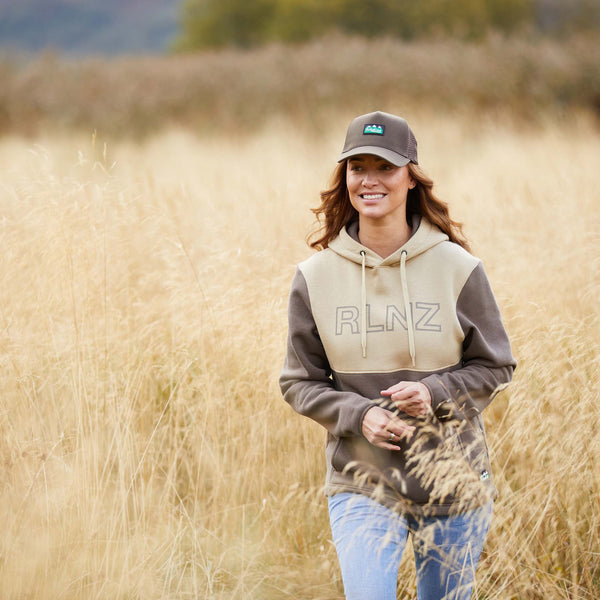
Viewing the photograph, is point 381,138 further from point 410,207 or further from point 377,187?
point 410,207

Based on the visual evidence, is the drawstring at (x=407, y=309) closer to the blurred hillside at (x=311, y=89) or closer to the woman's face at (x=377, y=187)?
the woman's face at (x=377, y=187)

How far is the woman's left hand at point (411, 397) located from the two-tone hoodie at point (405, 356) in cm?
4

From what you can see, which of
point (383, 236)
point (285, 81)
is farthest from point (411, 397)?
point (285, 81)

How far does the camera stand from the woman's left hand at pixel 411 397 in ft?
6.32

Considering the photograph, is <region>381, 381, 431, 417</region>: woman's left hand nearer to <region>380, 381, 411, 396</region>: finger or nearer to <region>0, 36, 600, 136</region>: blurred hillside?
<region>380, 381, 411, 396</region>: finger

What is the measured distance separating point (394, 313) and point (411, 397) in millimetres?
268

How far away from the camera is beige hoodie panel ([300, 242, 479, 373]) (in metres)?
2.05

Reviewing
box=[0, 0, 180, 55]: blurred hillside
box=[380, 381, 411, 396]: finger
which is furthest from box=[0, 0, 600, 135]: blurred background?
box=[0, 0, 180, 55]: blurred hillside

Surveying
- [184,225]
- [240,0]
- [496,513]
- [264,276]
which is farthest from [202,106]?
[240,0]

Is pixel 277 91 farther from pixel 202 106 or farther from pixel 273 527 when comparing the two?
pixel 273 527

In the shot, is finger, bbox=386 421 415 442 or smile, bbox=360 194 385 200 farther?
smile, bbox=360 194 385 200

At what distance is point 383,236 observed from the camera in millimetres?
2193

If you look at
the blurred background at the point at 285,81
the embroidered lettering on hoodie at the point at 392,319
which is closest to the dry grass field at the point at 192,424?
the embroidered lettering on hoodie at the point at 392,319

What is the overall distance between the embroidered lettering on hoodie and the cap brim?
1.40 ft
